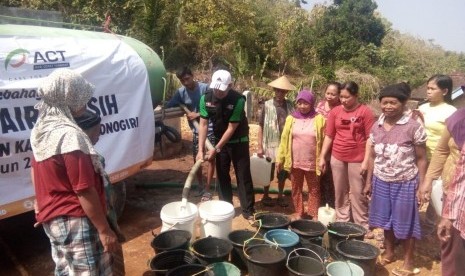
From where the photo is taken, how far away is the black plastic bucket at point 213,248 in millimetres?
3454

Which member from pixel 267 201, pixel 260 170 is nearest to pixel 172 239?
pixel 260 170

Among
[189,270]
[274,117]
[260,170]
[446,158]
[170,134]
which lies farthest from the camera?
[170,134]

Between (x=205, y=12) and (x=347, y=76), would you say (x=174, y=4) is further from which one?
(x=347, y=76)

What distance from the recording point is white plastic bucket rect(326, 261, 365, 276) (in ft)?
10.6

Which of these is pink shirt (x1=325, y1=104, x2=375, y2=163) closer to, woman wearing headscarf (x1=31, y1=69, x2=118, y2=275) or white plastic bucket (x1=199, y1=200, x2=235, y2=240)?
white plastic bucket (x1=199, y1=200, x2=235, y2=240)

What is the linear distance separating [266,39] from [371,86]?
7.29 m

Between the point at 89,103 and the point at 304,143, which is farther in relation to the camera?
the point at 304,143

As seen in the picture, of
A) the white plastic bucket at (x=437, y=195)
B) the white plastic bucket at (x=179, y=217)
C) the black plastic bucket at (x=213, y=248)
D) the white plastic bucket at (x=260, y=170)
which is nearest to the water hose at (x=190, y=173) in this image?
the white plastic bucket at (x=179, y=217)

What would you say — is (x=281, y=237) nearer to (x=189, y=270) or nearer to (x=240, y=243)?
(x=240, y=243)

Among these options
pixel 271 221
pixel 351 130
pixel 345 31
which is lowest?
pixel 271 221

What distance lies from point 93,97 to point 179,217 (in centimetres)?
153

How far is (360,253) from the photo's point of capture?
3.56 metres

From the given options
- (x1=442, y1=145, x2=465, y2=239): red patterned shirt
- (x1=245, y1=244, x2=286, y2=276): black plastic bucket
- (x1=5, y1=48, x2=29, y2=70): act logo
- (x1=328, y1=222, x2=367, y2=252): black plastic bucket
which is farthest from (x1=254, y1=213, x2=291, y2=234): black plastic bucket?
(x1=5, y1=48, x2=29, y2=70): act logo

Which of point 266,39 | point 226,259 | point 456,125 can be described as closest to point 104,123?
point 226,259
